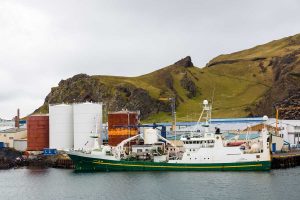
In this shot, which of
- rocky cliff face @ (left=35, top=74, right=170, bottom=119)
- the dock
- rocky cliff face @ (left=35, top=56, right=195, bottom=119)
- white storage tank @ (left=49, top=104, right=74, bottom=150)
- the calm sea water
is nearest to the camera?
the calm sea water

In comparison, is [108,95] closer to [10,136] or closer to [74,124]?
[10,136]

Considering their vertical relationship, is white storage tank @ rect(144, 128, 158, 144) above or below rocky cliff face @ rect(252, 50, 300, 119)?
below

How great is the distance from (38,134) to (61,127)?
6494 millimetres

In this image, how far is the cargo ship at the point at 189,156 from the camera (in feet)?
271

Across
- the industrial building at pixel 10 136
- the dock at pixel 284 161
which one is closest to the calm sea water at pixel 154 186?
the dock at pixel 284 161

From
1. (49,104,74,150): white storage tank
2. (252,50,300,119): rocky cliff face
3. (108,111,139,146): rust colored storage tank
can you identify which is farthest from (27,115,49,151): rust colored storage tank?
(252,50,300,119): rocky cliff face

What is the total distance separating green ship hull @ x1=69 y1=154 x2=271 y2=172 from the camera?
8244 cm

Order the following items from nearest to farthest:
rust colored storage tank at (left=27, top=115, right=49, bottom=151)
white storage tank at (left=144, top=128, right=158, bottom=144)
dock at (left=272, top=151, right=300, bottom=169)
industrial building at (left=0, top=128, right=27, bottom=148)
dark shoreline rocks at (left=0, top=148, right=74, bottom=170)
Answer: dock at (left=272, top=151, right=300, bottom=169), white storage tank at (left=144, top=128, right=158, bottom=144), dark shoreline rocks at (left=0, top=148, right=74, bottom=170), rust colored storage tank at (left=27, top=115, right=49, bottom=151), industrial building at (left=0, top=128, right=27, bottom=148)

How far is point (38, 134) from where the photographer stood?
121 metres

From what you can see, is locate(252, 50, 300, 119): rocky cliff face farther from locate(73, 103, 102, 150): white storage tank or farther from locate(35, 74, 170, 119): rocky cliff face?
locate(73, 103, 102, 150): white storage tank

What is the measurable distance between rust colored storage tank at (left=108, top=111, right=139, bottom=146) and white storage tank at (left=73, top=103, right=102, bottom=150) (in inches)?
142

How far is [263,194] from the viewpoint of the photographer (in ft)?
198

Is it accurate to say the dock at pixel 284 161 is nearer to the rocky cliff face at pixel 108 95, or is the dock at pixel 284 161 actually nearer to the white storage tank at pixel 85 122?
the white storage tank at pixel 85 122

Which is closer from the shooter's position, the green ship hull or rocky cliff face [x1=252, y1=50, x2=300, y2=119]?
the green ship hull
